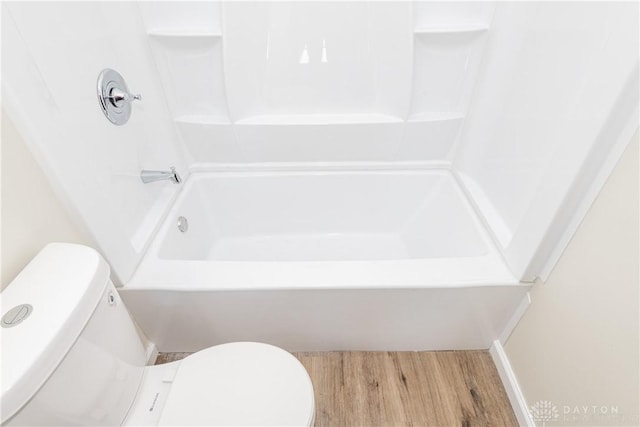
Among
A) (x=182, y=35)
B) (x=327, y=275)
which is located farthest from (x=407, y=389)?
(x=182, y=35)

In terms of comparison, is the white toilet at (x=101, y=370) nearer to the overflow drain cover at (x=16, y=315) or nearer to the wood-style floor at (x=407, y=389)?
the overflow drain cover at (x=16, y=315)

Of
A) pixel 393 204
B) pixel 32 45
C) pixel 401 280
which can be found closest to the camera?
pixel 32 45

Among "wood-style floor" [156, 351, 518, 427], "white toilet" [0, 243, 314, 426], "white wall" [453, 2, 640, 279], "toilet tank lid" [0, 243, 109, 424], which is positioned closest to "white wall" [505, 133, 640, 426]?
"white wall" [453, 2, 640, 279]

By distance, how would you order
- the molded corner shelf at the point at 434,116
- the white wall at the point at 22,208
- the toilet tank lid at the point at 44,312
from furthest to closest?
the molded corner shelf at the point at 434,116 < the white wall at the point at 22,208 < the toilet tank lid at the point at 44,312

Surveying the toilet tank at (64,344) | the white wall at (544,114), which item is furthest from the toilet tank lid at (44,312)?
the white wall at (544,114)

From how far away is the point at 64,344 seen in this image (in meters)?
0.65

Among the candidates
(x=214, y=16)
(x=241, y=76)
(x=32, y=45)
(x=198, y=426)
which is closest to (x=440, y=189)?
Result: (x=241, y=76)

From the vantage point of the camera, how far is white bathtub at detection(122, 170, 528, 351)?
111 cm

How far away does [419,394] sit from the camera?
1.29 m

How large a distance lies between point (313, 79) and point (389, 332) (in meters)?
1.05

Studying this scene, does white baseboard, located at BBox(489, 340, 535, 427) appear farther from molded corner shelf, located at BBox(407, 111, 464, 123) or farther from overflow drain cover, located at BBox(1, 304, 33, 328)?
overflow drain cover, located at BBox(1, 304, 33, 328)

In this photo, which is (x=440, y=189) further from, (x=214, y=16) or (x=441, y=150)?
(x=214, y=16)

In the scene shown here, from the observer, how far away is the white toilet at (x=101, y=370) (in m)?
0.62

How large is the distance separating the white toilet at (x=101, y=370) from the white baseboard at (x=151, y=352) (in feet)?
1.33
